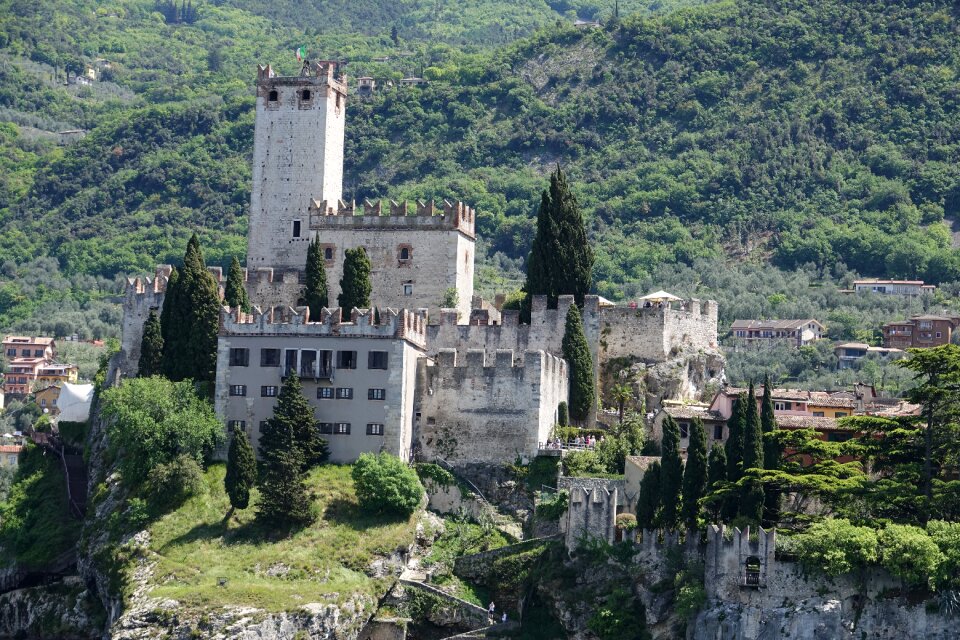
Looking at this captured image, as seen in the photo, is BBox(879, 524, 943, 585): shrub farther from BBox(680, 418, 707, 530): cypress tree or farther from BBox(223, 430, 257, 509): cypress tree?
BBox(223, 430, 257, 509): cypress tree

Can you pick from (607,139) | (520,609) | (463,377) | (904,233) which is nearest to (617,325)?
(463,377)

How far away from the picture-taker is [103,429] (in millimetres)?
97000

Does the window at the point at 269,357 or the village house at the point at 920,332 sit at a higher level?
the village house at the point at 920,332

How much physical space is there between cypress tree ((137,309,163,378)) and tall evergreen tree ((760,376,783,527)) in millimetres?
29536

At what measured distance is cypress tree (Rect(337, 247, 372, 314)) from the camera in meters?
96.2

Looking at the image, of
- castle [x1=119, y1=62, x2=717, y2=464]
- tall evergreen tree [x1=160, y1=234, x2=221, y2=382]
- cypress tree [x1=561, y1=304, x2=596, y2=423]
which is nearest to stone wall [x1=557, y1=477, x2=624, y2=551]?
castle [x1=119, y1=62, x2=717, y2=464]

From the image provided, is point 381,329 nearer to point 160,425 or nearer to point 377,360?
point 377,360

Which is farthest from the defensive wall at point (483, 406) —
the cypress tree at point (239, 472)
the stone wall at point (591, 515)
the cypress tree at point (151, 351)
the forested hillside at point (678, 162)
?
the forested hillside at point (678, 162)

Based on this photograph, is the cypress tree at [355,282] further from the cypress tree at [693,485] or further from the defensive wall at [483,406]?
the cypress tree at [693,485]

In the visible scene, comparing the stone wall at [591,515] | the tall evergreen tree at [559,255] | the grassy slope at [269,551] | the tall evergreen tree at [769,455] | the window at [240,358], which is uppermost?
the tall evergreen tree at [559,255]

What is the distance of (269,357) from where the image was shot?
90.9m

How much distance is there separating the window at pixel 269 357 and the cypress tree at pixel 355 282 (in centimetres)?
558

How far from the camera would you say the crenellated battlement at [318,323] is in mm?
90438

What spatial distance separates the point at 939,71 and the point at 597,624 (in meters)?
117
